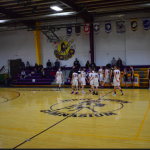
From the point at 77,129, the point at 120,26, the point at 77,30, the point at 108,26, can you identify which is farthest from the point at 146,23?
the point at 77,129

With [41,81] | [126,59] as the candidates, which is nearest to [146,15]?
[126,59]

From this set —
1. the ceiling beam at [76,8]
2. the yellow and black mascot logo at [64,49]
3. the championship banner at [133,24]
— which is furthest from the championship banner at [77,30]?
the championship banner at [133,24]

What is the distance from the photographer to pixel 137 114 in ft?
22.5

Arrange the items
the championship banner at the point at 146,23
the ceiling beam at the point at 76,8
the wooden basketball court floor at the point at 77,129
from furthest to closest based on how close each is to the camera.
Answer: the championship banner at the point at 146,23, the ceiling beam at the point at 76,8, the wooden basketball court floor at the point at 77,129

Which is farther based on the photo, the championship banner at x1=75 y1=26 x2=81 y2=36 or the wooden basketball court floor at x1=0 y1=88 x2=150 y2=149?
the championship banner at x1=75 y1=26 x2=81 y2=36

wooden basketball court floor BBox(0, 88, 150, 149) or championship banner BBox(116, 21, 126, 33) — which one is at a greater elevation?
championship banner BBox(116, 21, 126, 33)

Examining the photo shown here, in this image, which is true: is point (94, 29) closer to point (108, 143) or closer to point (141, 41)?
point (141, 41)

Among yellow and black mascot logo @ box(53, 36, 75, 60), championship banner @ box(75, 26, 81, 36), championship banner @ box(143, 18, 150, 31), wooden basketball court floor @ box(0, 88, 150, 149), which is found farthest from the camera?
yellow and black mascot logo @ box(53, 36, 75, 60)

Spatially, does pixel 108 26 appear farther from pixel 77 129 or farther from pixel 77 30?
pixel 77 129

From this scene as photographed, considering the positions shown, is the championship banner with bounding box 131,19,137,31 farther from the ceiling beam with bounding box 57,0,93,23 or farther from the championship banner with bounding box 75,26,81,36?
the championship banner with bounding box 75,26,81,36

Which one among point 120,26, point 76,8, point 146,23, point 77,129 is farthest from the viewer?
point 120,26

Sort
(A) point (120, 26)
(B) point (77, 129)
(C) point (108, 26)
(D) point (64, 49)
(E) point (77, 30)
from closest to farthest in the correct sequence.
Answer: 1. (B) point (77, 129)
2. (A) point (120, 26)
3. (C) point (108, 26)
4. (E) point (77, 30)
5. (D) point (64, 49)

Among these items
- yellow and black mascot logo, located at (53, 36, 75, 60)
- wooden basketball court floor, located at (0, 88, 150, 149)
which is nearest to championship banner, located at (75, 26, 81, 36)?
yellow and black mascot logo, located at (53, 36, 75, 60)

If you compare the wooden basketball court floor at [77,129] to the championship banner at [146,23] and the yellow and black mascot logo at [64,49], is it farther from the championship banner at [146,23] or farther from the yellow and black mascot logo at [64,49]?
the yellow and black mascot logo at [64,49]
